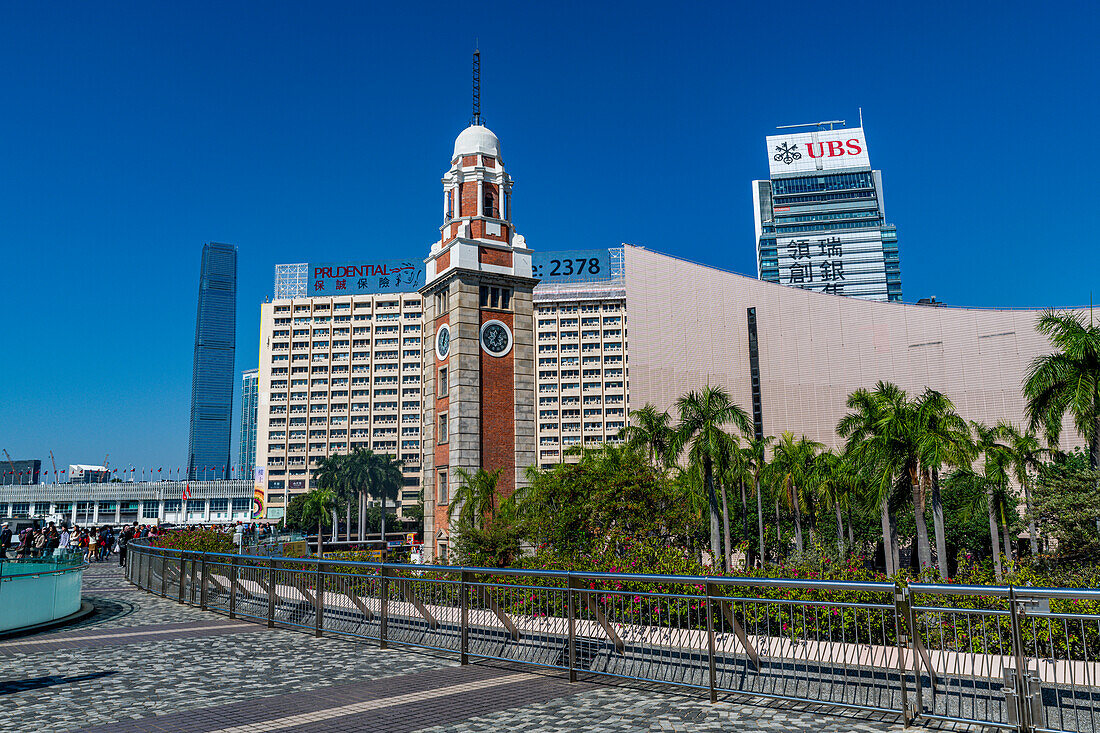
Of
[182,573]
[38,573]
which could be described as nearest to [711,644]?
[38,573]

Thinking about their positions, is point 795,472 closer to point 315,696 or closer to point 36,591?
point 36,591

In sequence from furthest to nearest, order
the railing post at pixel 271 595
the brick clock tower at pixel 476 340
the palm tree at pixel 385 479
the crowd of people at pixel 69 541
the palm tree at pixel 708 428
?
the palm tree at pixel 385 479, the brick clock tower at pixel 476 340, the palm tree at pixel 708 428, the crowd of people at pixel 69 541, the railing post at pixel 271 595

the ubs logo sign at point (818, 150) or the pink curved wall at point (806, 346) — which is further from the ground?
the ubs logo sign at point (818, 150)

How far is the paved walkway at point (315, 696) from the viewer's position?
7.36 m

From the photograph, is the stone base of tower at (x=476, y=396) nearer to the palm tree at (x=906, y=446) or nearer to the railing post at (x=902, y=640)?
the palm tree at (x=906, y=446)

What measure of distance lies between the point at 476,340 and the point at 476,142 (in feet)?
34.0

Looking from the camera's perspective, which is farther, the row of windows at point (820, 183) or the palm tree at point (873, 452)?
the row of windows at point (820, 183)

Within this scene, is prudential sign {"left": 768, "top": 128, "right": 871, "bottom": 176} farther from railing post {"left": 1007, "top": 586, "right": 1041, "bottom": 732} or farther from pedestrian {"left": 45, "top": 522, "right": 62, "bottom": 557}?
railing post {"left": 1007, "top": 586, "right": 1041, "bottom": 732}

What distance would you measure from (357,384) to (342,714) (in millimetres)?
121702

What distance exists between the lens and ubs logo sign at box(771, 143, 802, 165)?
162 meters

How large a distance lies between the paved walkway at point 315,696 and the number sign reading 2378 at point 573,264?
110m

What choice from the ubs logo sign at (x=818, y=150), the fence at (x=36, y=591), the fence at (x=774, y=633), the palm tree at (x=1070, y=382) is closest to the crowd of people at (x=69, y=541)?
the fence at (x=36, y=591)

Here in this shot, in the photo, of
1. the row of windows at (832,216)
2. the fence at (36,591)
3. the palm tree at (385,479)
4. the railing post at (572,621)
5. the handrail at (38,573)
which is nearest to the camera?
the railing post at (572,621)

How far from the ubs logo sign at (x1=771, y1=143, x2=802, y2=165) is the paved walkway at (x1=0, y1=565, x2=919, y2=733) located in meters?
163
